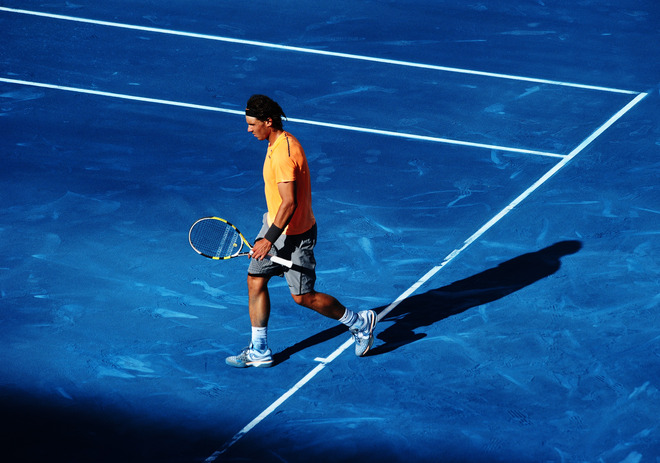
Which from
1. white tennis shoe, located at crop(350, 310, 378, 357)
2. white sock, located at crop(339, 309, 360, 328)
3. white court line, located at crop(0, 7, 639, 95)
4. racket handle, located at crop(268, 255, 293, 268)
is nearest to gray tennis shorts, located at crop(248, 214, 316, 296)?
racket handle, located at crop(268, 255, 293, 268)

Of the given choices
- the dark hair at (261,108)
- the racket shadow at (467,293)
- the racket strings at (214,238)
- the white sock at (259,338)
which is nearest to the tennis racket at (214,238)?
the racket strings at (214,238)

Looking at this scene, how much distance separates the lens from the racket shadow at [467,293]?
9016mm

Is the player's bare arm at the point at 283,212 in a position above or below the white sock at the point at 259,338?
above

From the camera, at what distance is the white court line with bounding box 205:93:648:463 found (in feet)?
25.3

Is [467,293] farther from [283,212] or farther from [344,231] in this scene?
[283,212]

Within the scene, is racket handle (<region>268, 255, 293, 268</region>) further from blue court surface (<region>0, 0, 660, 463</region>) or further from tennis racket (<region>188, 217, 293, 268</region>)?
blue court surface (<region>0, 0, 660, 463</region>)

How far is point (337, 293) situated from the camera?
9594 millimetres

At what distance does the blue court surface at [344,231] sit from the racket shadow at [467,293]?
0.03 m

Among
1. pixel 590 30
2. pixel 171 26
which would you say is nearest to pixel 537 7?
pixel 590 30

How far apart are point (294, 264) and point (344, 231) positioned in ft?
8.76

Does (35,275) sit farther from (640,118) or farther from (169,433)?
(640,118)

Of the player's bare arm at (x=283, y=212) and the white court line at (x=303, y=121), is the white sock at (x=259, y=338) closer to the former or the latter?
the player's bare arm at (x=283, y=212)

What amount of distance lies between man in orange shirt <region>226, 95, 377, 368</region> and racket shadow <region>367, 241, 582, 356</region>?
517mm

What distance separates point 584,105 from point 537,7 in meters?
4.80
